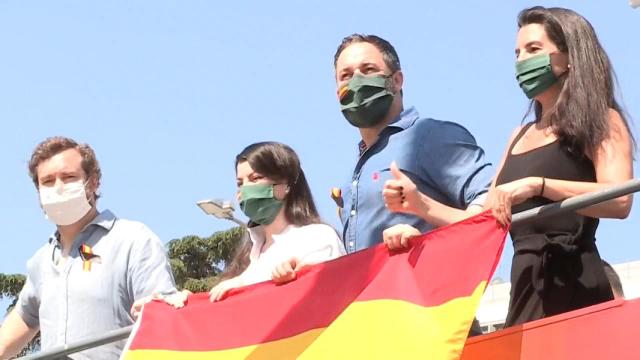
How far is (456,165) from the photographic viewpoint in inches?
199

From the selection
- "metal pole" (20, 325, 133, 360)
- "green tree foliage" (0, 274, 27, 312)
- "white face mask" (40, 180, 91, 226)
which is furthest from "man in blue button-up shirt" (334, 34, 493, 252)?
"green tree foliage" (0, 274, 27, 312)

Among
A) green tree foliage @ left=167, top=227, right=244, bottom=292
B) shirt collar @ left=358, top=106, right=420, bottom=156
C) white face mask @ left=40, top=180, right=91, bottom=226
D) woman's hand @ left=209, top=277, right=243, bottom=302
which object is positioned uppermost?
shirt collar @ left=358, top=106, right=420, bottom=156

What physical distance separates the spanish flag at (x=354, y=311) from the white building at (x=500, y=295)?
594cm

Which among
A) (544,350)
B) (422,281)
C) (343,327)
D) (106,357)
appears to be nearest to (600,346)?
(544,350)

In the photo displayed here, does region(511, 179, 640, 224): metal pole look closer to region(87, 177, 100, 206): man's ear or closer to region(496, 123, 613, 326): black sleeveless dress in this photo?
region(496, 123, 613, 326): black sleeveless dress

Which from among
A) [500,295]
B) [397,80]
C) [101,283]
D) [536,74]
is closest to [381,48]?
[397,80]

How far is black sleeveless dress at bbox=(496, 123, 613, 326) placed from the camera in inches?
175

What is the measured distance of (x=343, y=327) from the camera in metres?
4.76

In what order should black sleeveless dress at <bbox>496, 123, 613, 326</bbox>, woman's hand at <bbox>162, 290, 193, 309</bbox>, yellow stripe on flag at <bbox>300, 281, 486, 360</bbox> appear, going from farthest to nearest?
woman's hand at <bbox>162, 290, 193, 309</bbox> < black sleeveless dress at <bbox>496, 123, 613, 326</bbox> < yellow stripe on flag at <bbox>300, 281, 486, 360</bbox>

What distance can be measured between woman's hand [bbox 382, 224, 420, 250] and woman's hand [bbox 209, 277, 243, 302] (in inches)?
36.0

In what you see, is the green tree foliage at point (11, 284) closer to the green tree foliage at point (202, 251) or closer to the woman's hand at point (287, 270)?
the green tree foliage at point (202, 251)

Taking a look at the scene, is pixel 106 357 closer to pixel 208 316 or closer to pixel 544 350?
pixel 208 316

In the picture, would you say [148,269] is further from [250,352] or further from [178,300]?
[250,352]

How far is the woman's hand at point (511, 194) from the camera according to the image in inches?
172
